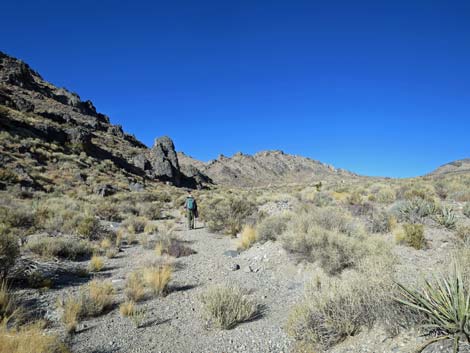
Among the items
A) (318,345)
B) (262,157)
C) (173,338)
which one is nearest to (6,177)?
(173,338)

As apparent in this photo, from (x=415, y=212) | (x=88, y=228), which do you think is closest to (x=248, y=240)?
(x=415, y=212)

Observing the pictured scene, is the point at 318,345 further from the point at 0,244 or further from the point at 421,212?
the point at 421,212

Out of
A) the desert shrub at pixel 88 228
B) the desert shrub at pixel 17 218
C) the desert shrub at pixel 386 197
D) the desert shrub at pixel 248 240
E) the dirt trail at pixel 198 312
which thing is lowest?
the dirt trail at pixel 198 312

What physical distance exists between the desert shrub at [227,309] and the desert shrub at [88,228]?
25.5 ft

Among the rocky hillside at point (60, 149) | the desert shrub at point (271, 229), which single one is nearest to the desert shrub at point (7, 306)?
the desert shrub at point (271, 229)

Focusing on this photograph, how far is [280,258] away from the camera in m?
8.03

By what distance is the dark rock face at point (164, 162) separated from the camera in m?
41.6

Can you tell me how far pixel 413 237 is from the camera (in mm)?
7414

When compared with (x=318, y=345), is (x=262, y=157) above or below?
above

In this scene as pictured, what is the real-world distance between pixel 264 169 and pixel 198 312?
100 meters

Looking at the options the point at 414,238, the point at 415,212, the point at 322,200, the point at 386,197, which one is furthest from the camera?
the point at 322,200

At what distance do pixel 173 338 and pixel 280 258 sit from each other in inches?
171

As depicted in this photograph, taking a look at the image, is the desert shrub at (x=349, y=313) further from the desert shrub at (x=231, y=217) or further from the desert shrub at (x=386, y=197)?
the desert shrub at (x=386, y=197)

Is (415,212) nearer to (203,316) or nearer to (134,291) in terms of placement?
(203,316)
